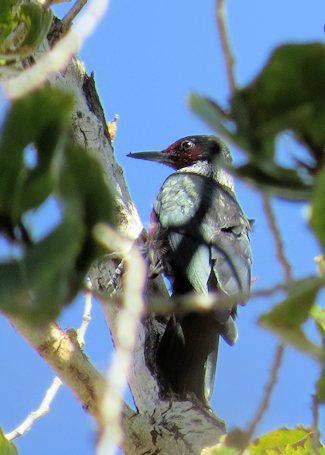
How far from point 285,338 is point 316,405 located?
0.17 metres

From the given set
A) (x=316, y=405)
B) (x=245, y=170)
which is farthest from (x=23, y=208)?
(x=316, y=405)

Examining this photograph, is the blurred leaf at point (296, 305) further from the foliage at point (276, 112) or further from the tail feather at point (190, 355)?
the tail feather at point (190, 355)

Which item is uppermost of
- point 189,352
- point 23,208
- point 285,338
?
point 189,352

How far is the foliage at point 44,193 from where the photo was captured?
496 mm

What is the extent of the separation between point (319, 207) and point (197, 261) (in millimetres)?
3089

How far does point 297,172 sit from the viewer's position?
0.55m

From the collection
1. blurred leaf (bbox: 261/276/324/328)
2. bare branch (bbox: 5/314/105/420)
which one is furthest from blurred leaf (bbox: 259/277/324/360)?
bare branch (bbox: 5/314/105/420)

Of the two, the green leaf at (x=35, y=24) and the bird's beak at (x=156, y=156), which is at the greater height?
the bird's beak at (x=156, y=156)

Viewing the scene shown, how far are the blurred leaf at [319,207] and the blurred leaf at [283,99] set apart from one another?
0.04 metres

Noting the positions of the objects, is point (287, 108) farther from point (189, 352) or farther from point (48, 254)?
point (189, 352)

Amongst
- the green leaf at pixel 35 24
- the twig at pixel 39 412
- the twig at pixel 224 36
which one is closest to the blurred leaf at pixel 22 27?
the green leaf at pixel 35 24

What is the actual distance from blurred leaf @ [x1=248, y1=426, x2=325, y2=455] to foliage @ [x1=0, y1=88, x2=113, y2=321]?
107cm

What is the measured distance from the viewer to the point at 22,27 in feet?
3.75

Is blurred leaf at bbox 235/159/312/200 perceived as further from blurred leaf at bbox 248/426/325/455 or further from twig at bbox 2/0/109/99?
blurred leaf at bbox 248/426/325/455
